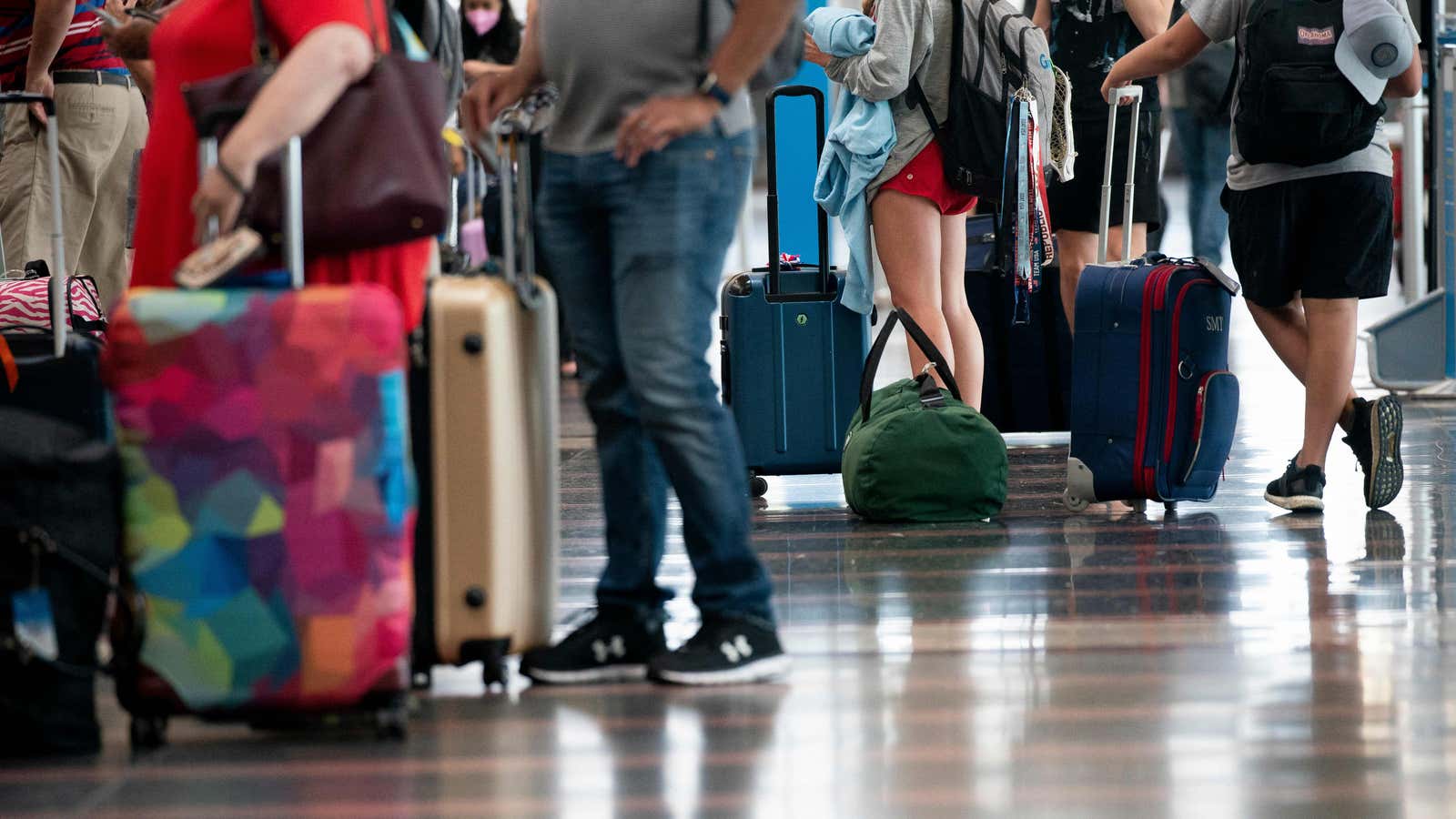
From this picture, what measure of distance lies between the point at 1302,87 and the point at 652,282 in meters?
2.10

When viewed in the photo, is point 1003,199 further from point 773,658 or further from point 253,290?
point 253,290

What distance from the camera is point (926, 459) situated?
427 cm

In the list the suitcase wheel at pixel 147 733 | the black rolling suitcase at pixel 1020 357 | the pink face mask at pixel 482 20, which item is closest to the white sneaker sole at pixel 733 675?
the suitcase wheel at pixel 147 733

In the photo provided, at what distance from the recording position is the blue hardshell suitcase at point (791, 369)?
189 inches

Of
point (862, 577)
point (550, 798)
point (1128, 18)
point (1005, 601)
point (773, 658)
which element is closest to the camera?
point (550, 798)


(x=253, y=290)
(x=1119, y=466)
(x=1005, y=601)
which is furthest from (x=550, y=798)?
(x=1119, y=466)

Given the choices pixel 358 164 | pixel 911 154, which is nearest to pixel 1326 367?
pixel 911 154

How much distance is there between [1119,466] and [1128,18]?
1734 mm

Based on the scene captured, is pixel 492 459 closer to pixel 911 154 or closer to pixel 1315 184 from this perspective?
pixel 911 154

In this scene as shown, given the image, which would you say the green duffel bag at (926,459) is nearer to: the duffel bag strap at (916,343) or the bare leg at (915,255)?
the duffel bag strap at (916,343)

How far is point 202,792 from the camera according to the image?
7.42 feet

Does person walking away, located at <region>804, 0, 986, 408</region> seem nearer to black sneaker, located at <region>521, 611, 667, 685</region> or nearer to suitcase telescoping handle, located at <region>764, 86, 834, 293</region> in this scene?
suitcase telescoping handle, located at <region>764, 86, 834, 293</region>

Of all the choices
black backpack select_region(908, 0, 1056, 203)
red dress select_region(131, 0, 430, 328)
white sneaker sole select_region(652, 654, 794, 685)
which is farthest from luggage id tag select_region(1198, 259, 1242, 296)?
red dress select_region(131, 0, 430, 328)

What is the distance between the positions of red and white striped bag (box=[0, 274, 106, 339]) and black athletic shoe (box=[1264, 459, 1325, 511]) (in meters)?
2.99
